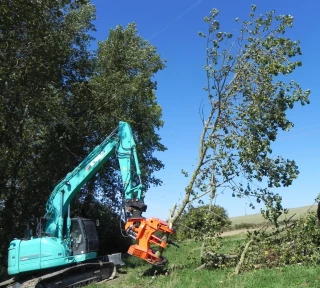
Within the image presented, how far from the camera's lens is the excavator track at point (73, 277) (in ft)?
41.8

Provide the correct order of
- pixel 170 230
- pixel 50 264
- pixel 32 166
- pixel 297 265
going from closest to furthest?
pixel 297 265 < pixel 170 230 < pixel 50 264 < pixel 32 166

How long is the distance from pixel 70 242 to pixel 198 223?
154 inches

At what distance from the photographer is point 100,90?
20.2 meters

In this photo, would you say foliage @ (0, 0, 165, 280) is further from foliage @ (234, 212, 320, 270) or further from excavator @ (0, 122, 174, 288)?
foliage @ (234, 212, 320, 270)

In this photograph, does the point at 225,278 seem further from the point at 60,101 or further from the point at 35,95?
the point at 60,101

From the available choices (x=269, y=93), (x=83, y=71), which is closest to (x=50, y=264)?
(x=269, y=93)

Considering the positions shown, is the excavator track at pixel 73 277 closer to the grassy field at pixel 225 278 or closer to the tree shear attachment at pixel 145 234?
the grassy field at pixel 225 278

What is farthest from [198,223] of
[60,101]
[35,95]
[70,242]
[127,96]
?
[127,96]

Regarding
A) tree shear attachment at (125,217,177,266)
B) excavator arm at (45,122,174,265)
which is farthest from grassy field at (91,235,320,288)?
tree shear attachment at (125,217,177,266)

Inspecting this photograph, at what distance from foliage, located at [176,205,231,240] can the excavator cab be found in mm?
2686

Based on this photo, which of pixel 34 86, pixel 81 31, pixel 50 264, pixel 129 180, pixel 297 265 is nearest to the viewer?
pixel 297 265

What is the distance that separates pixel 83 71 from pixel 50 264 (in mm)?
10448

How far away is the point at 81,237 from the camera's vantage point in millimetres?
13781

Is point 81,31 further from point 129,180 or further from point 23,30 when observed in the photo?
point 129,180
